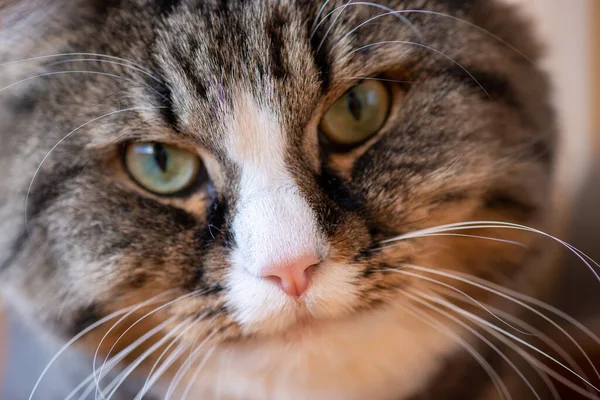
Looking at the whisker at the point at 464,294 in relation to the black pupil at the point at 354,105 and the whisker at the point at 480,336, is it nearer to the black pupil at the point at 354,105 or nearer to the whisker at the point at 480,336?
the whisker at the point at 480,336

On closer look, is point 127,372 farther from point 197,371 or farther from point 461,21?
point 461,21

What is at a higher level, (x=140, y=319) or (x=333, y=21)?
(x=333, y=21)

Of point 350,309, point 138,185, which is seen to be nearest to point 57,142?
point 138,185

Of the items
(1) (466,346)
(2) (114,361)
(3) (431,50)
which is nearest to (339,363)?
(1) (466,346)

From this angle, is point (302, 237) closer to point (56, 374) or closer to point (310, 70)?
point (310, 70)

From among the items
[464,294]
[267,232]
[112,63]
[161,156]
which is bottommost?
[464,294]

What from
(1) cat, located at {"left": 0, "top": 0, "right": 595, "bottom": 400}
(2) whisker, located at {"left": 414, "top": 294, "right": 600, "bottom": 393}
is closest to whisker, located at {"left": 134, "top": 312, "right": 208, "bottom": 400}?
(1) cat, located at {"left": 0, "top": 0, "right": 595, "bottom": 400}

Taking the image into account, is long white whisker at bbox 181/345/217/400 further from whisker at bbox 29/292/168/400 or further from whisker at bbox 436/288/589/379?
whisker at bbox 436/288/589/379
